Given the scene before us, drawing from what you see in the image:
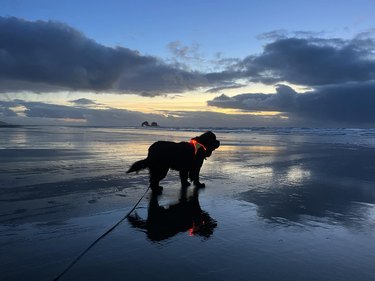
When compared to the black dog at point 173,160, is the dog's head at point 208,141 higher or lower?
higher

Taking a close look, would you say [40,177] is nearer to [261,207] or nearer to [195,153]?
[195,153]

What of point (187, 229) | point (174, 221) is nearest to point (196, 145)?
point (174, 221)

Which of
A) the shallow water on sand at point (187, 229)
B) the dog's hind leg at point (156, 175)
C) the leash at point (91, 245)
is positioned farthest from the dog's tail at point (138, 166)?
the leash at point (91, 245)

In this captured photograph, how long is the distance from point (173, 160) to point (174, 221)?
255 cm

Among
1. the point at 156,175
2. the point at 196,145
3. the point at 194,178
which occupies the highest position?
the point at 196,145

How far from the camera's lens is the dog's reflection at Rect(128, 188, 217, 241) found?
13.7ft

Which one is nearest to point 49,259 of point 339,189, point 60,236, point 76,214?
point 60,236

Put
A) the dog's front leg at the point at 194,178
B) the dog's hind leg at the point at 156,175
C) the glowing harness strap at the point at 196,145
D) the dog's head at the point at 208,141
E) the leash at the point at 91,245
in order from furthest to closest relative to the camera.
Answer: the dog's head at the point at 208,141 → the glowing harness strap at the point at 196,145 → the dog's front leg at the point at 194,178 → the dog's hind leg at the point at 156,175 → the leash at the point at 91,245

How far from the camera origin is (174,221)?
472 centimetres

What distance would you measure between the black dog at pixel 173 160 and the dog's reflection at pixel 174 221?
104 centimetres

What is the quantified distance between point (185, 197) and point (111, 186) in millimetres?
1618

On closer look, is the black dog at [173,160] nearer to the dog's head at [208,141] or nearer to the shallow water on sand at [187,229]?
the dog's head at [208,141]

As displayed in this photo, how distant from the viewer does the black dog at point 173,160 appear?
687 centimetres

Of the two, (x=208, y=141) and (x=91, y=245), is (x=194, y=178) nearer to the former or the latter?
(x=208, y=141)
